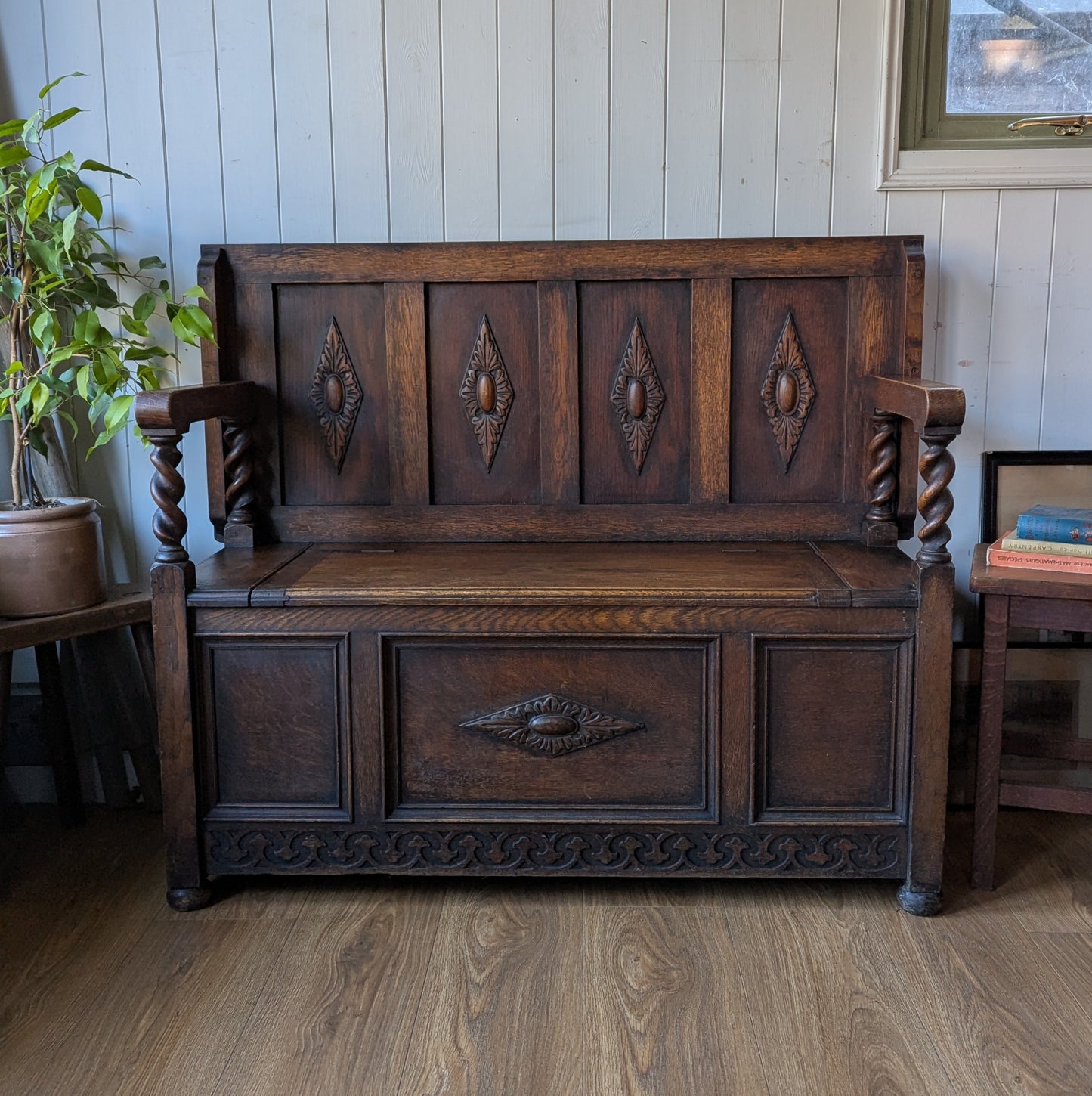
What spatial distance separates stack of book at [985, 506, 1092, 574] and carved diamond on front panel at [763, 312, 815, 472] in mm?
455

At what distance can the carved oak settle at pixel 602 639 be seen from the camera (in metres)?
2.01

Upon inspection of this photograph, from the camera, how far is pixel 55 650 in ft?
8.16

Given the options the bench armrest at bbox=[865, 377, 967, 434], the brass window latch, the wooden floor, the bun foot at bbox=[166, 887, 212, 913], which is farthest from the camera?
the brass window latch

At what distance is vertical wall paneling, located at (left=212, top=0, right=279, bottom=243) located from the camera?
2449mm

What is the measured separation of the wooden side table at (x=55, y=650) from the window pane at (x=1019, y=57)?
6.53 feet

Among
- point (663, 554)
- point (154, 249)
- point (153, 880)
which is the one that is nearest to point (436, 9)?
point (154, 249)

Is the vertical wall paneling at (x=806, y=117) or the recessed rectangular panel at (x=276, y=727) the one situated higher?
the vertical wall paneling at (x=806, y=117)

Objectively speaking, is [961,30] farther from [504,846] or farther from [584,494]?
[504,846]

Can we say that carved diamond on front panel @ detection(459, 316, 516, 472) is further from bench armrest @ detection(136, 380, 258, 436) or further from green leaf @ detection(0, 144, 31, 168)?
green leaf @ detection(0, 144, 31, 168)

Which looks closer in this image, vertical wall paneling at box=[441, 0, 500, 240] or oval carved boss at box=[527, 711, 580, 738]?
oval carved boss at box=[527, 711, 580, 738]

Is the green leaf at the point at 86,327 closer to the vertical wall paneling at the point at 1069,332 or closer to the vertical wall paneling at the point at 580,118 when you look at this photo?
the vertical wall paneling at the point at 580,118

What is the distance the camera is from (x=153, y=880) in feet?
7.36

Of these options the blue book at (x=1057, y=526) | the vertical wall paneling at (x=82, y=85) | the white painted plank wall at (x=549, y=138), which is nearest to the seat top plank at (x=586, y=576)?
the blue book at (x=1057, y=526)

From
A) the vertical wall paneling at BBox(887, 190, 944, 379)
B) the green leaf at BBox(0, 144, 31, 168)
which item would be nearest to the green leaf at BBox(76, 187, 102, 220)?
the green leaf at BBox(0, 144, 31, 168)
